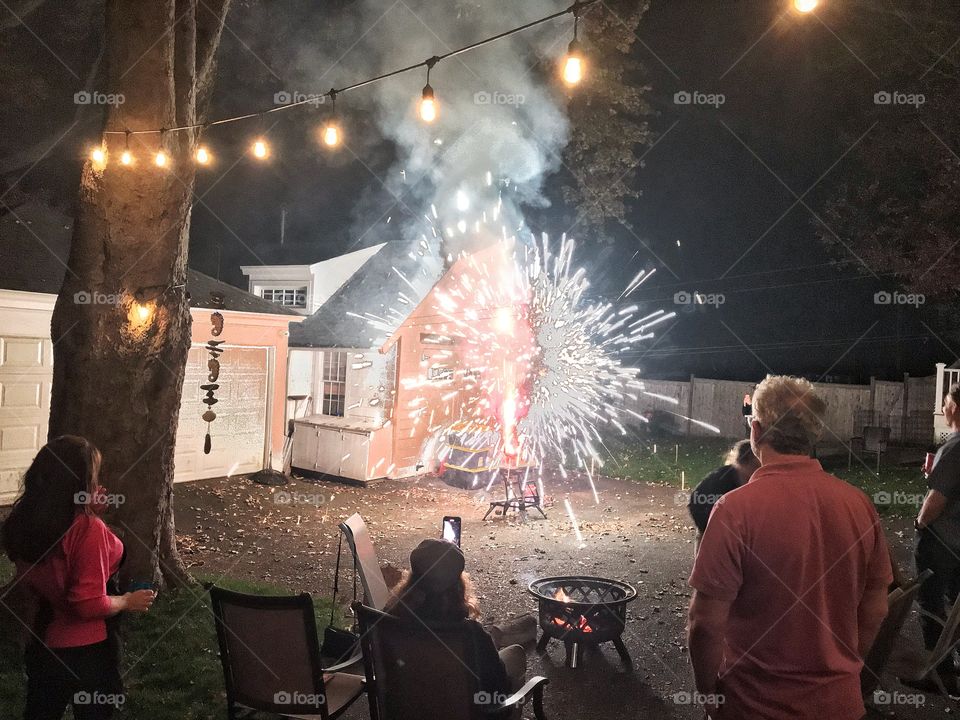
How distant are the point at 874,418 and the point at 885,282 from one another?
33.7 ft

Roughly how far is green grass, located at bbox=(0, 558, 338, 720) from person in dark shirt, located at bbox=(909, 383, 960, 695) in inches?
208

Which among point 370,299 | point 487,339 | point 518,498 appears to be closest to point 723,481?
point 518,498

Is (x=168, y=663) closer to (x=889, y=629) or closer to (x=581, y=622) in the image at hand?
(x=581, y=622)

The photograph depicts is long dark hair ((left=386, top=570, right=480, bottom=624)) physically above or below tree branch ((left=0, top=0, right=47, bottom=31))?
below

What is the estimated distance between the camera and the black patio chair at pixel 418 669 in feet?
12.0

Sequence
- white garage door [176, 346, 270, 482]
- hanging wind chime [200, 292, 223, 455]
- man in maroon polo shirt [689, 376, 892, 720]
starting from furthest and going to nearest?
1. white garage door [176, 346, 270, 482]
2. hanging wind chime [200, 292, 223, 455]
3. man in maroon polo shirt [689, 376, 892, 720]

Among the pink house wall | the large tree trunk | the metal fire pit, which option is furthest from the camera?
the pink house wall

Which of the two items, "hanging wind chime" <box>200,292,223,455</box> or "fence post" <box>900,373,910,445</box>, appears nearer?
"hanging wind chime" <box>200,292,223,455</box>

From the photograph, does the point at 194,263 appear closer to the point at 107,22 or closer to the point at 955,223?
the point at 107,22

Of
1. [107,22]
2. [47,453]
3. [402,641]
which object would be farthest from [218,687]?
[107,22]

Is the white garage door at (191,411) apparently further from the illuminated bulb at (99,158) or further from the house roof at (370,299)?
the illuminated bulb at (99,158)

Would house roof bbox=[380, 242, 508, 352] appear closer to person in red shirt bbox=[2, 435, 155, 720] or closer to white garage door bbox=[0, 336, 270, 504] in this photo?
white garage door bbox=[0, 336, 270, 504]

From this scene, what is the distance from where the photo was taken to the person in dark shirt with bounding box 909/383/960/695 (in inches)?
200

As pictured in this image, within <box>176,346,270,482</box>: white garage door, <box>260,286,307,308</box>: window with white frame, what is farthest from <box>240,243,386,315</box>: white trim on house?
<box>176,346,270,482</box>: white garage door
